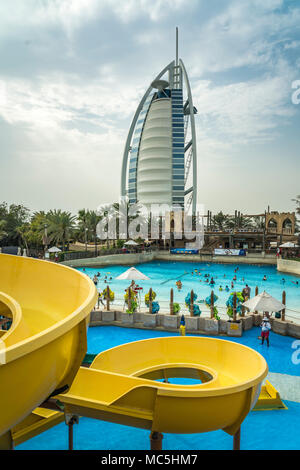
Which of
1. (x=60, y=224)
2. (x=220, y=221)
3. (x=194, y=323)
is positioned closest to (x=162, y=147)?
(x=220, y=221)

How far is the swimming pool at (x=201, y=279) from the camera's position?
27.4 metres

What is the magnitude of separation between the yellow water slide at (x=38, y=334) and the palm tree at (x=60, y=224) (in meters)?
38.1

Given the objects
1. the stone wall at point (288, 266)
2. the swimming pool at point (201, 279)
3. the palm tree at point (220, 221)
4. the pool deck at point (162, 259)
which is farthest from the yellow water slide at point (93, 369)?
the palm tree at point (220, 221)

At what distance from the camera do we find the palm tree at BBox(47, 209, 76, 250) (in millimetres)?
42844

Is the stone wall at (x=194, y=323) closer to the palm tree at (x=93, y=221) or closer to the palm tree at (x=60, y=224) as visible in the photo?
the palm tree at (x=60, y=224)

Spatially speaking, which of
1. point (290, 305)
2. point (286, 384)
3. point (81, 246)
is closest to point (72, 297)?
point (286, 384)

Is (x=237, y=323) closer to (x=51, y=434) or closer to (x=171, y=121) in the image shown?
(x=51, y=434)

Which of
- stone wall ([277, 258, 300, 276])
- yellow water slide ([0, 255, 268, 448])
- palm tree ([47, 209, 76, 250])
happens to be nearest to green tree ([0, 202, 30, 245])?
palm tree ([47, 209, 76, 250])

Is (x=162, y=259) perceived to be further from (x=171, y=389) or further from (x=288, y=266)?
(x=171, y=389)

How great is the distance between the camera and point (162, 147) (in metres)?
95.2

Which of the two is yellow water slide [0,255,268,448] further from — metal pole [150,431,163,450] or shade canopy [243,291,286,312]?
shade canopy [243,291,286,312]

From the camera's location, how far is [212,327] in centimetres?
1505
